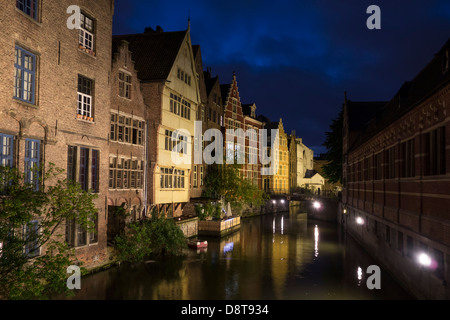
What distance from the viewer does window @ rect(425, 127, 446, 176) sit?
545 inches

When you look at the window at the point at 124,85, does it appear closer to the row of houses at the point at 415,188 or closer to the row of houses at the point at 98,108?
the row of houses at the point at 98,108

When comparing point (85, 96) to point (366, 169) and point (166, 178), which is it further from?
point (366, 169)

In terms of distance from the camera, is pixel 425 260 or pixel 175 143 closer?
pixel 425 260

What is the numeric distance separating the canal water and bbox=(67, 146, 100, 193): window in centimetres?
450

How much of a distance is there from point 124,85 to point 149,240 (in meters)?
10.5

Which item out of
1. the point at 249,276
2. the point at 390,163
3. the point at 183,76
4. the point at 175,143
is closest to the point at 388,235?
the point at 390,163

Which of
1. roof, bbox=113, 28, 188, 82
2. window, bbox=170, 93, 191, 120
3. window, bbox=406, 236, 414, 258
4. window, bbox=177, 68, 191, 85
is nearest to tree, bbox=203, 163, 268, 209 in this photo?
window, bbox=170, 93, 191, 120

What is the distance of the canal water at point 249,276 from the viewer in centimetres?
1745

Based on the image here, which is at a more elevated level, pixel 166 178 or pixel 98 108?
pixel 98 108

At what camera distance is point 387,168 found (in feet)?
74.6

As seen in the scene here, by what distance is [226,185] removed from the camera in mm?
44438

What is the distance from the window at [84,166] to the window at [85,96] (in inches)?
72.1
